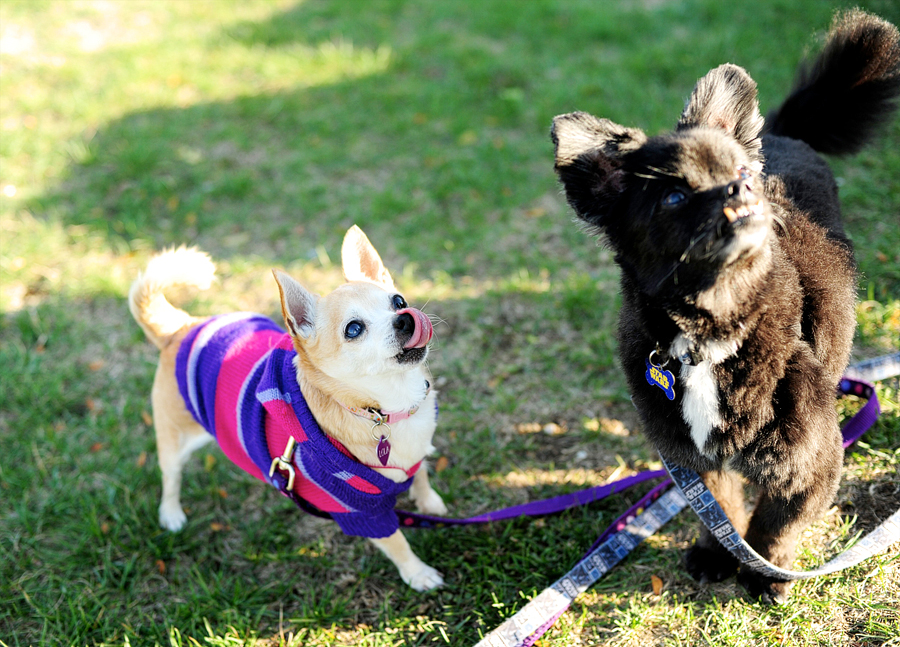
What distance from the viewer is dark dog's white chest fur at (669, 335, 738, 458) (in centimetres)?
179

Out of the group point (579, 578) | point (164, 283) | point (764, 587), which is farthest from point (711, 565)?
point (164, 283)

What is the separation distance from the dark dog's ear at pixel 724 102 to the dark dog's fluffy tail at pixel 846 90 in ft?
3.27

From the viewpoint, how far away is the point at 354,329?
2166mm

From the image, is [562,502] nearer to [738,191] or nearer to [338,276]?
[738,191]

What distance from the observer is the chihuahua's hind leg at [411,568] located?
244 centimetres

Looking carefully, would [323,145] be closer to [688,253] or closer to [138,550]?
[138,550]

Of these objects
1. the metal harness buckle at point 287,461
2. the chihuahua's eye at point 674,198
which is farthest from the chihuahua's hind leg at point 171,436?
the chihuahua's eye at point 674,198

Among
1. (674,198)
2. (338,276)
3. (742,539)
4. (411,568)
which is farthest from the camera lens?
(338,276)

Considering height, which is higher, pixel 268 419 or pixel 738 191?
pixel 738 191

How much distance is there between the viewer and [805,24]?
5.35m

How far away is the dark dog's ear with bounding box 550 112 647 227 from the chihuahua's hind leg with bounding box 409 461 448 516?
147 centimetres

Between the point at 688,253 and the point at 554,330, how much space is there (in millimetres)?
2003

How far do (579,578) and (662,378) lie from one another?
97 cm

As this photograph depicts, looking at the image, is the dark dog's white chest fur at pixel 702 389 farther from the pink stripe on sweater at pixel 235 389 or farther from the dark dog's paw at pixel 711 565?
the pink stripe on sweater at pixel 235 389
